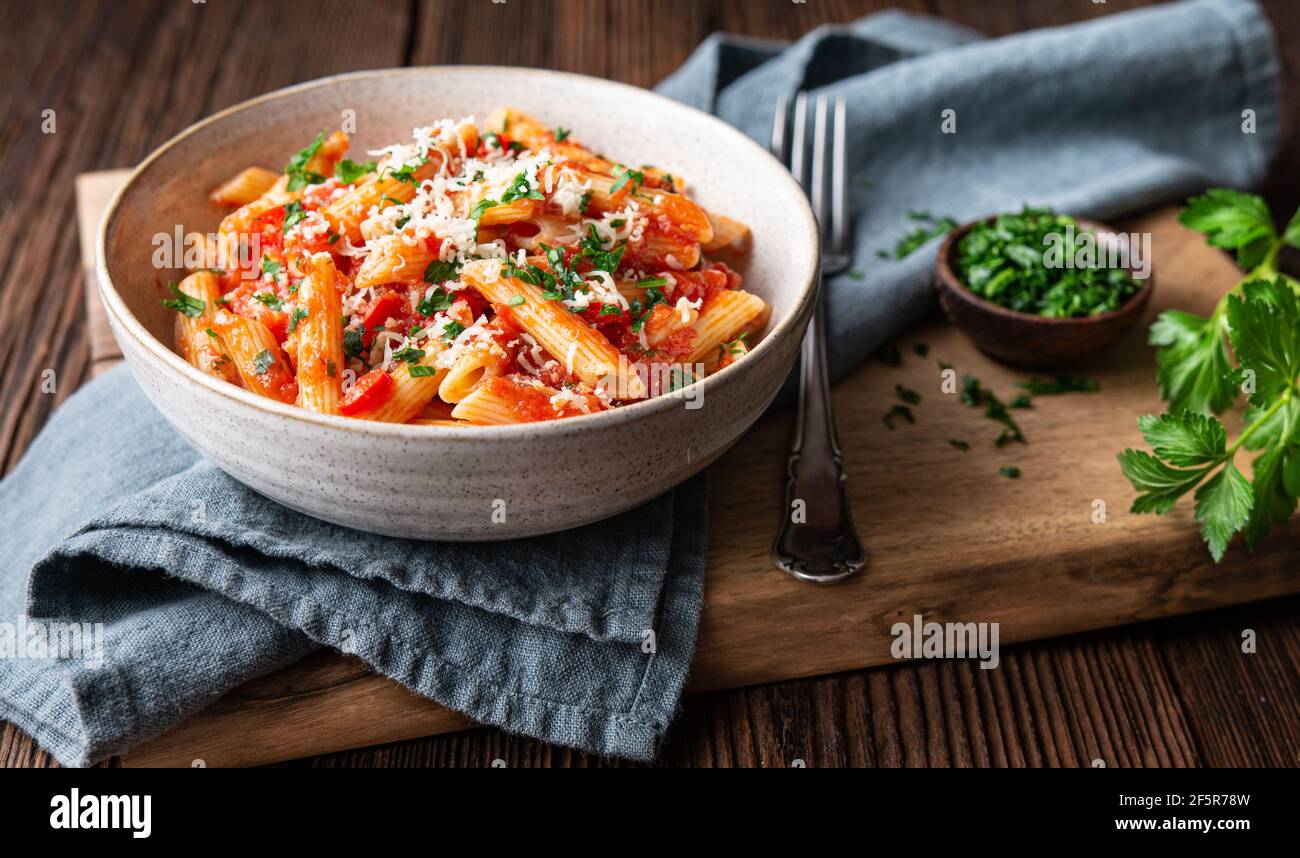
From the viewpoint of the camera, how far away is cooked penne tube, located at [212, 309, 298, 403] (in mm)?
2191

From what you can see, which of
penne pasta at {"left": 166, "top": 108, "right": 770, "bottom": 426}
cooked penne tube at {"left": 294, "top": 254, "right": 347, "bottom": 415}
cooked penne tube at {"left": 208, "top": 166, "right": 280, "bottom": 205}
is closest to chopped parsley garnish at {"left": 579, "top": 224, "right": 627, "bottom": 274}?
penne pasta at {"left": 166, "top": 108, "right": 770, "bottom": 426}

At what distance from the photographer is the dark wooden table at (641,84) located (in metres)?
2.34

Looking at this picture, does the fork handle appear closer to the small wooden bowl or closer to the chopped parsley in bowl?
the small wooden bowl

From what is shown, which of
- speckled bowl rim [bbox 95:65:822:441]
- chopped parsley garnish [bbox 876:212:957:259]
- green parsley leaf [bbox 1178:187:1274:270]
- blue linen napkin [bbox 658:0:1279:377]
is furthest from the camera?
blue linen napkin [bbox 658:0:1279:377]

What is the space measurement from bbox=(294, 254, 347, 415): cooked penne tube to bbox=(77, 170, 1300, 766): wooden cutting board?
0.50 metres

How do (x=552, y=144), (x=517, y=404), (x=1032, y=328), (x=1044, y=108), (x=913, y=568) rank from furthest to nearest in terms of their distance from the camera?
(x=1044, y=108) → (x=1032, y=328) → (x=552, y=144) → (x=913, y=568) → (x=517, y=404)

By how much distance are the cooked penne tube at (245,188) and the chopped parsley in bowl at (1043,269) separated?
5.52ft

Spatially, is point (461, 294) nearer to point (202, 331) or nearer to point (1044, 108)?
point (202, 331)

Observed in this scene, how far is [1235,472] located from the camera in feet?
7.88

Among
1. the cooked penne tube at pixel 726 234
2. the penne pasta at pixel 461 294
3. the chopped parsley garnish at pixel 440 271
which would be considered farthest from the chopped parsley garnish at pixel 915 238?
the chopped parsley garnish at pixel 440 271

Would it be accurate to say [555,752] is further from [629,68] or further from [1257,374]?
[629,68]

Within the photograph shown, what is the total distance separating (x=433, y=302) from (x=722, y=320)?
21.6 inches

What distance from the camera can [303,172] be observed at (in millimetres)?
2541

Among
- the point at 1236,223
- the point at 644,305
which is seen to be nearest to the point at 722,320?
the point at 644,305
